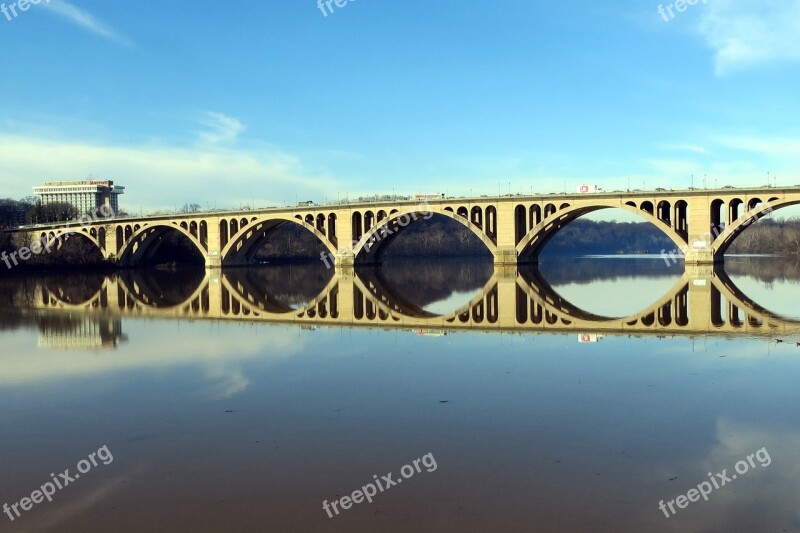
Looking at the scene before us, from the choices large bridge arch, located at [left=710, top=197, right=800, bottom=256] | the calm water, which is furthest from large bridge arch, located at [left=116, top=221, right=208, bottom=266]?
the calm water

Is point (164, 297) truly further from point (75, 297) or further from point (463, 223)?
point (463, 223)

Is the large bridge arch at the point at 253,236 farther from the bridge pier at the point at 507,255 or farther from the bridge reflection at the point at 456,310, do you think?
the bridge reflection at the point at 456,310

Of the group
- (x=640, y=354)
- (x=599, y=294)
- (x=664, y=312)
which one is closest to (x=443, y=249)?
(x=599, y=294)

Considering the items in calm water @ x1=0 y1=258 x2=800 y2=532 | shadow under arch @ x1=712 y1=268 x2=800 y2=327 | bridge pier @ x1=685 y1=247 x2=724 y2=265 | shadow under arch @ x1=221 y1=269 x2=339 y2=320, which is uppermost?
bridge pier @ x1=685 y1=247 x2=724 y2=265

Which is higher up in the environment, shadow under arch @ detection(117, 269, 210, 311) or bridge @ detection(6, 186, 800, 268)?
bridge @ detection(6, 186, 800, 268)

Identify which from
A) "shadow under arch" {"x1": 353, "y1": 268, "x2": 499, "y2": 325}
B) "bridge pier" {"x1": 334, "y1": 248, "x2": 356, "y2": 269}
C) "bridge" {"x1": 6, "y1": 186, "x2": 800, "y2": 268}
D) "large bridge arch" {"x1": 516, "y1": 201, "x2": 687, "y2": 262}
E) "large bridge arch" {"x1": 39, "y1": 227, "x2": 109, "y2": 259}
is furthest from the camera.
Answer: "large bridge arch" {"x1": 39, "y1": 227, "x2": 109, "y2": 259}

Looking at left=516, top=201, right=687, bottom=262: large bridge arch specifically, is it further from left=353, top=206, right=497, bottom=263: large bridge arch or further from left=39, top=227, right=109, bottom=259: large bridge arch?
left=39, top=227, right=109, bottom=259: large bridge arch
